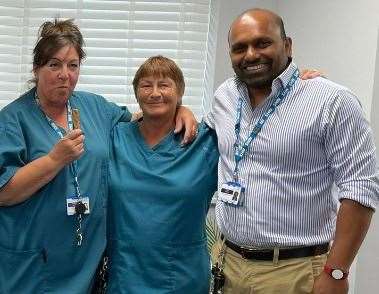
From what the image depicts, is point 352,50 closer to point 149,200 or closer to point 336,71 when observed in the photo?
point 336,71

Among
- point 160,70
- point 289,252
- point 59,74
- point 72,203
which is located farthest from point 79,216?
point 289,252

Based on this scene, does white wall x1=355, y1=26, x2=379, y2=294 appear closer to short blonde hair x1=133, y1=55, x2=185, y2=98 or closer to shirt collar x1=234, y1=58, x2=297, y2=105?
shirt collar x1=234, y1=58, x2=297, y2=105

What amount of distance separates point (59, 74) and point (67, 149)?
0.26m

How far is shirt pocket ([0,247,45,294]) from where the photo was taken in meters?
1.54

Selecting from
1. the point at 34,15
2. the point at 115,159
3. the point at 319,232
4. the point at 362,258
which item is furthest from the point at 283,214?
the point at 34,15

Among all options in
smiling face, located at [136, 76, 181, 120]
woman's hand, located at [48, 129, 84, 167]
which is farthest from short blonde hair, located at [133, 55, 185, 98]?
woman's hand, located at [48, 129, 84, 167]

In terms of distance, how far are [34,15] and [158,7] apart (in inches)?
27.6

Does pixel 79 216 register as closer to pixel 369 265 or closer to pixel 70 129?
pixel 70 129

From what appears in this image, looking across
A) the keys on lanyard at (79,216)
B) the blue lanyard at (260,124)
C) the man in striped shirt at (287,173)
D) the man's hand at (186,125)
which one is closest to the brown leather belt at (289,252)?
the man in striped shirt at (287,173)

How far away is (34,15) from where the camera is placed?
8.73 feet

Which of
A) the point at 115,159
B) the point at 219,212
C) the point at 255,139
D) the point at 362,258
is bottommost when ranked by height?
the point at 362,258

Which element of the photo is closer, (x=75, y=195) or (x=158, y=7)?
(x=75, y=195)

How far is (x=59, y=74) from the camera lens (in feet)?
5.04

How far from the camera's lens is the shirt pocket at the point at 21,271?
1.54 metres
